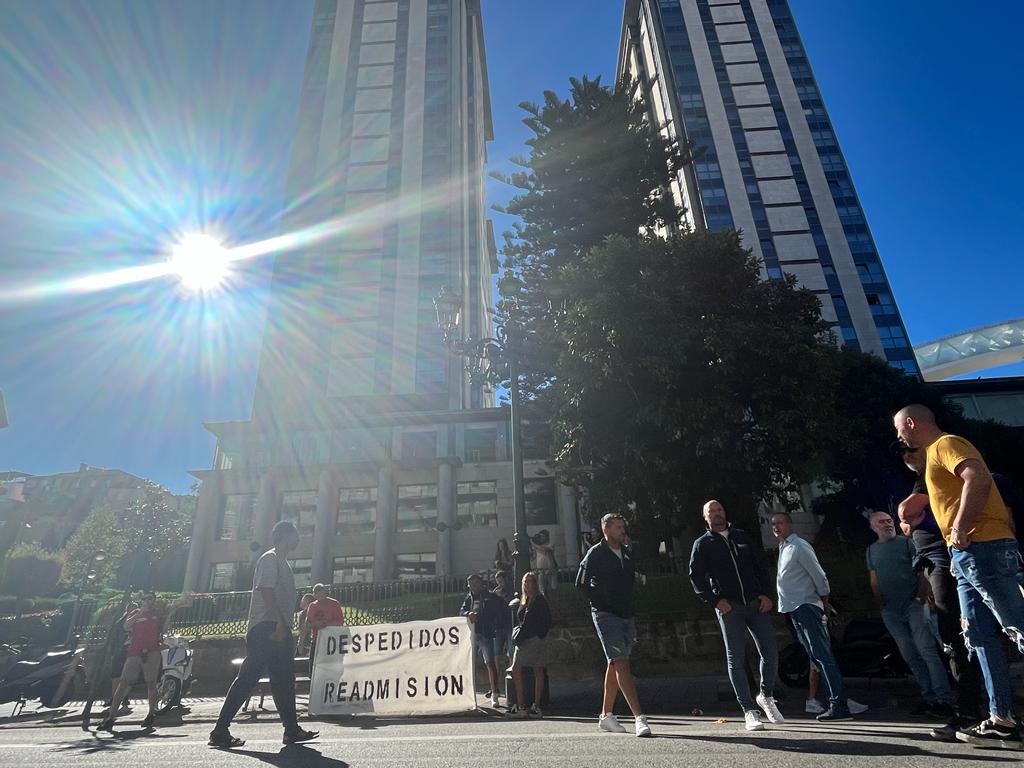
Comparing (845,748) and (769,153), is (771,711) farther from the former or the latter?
(769,153)

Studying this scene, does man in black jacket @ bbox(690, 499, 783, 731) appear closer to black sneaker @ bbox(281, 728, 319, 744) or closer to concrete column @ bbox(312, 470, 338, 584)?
black sneaker @ bbox(281, 728, 319, 744)

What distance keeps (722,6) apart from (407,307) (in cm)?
4626

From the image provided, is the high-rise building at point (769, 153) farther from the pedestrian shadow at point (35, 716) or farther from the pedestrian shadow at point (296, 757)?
the pedestrian shadow at point (296, 757)

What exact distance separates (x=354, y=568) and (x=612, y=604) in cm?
3124

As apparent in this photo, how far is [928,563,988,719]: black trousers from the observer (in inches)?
148

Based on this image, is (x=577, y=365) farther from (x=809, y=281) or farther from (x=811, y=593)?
(x=809, y=281)

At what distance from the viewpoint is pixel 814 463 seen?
72.1ft

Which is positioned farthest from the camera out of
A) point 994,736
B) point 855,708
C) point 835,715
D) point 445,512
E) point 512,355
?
point 445,512

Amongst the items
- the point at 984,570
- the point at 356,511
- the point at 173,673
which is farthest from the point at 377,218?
the point at 984,570

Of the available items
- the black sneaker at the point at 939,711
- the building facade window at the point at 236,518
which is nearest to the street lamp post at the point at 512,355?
the black sneaker at the point at 939,711

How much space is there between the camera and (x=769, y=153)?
5044 centimetres

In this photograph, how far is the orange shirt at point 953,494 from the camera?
3338 millimetres

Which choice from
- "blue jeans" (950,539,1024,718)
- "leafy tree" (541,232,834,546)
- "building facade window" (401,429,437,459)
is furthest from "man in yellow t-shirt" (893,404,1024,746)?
"building facade window" (401,429,437,459)

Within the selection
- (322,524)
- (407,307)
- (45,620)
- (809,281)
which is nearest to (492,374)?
(322,524)
